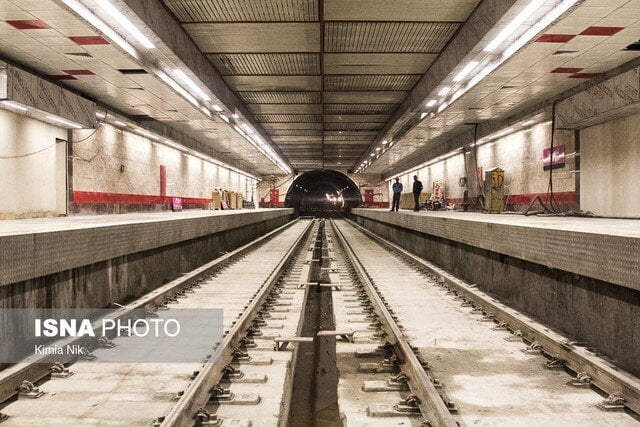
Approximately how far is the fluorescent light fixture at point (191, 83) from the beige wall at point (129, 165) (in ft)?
11.5

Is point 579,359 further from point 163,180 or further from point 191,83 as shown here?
point 163,180

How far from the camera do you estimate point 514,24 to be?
26.5 feet

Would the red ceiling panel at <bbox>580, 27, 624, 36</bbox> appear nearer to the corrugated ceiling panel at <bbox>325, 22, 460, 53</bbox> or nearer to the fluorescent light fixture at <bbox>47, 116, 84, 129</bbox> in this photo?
the corrugated ceiling panel at <bbox>325, 22, 460, 53</bbox>

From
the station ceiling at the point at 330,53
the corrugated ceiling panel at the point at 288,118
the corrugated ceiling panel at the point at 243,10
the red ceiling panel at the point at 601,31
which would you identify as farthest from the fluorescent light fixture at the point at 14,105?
the red ceiling panel at the point at 601,31

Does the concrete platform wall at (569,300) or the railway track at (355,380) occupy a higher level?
the concrete platform wall at (569,300)

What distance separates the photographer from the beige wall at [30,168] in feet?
35.4

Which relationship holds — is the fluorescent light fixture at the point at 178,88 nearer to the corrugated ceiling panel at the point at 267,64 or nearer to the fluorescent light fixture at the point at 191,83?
the fluorescent light fixture at the point at 191,83

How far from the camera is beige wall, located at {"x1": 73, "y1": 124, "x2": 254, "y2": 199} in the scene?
1427 centimetres

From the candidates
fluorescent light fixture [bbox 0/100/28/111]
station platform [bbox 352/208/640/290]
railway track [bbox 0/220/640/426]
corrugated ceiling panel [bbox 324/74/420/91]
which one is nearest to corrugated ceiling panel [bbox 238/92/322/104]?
corrugated ceiling panel [bbox 324/74/420/91]

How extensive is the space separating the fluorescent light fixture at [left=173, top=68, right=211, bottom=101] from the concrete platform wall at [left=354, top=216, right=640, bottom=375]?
7011 millimetres

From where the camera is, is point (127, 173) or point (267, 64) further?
point (127, 173)

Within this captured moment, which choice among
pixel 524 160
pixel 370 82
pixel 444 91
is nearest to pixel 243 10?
pixel 444 91

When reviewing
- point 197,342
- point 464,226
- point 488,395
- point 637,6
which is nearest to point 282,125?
point 464,226

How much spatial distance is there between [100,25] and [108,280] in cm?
385
